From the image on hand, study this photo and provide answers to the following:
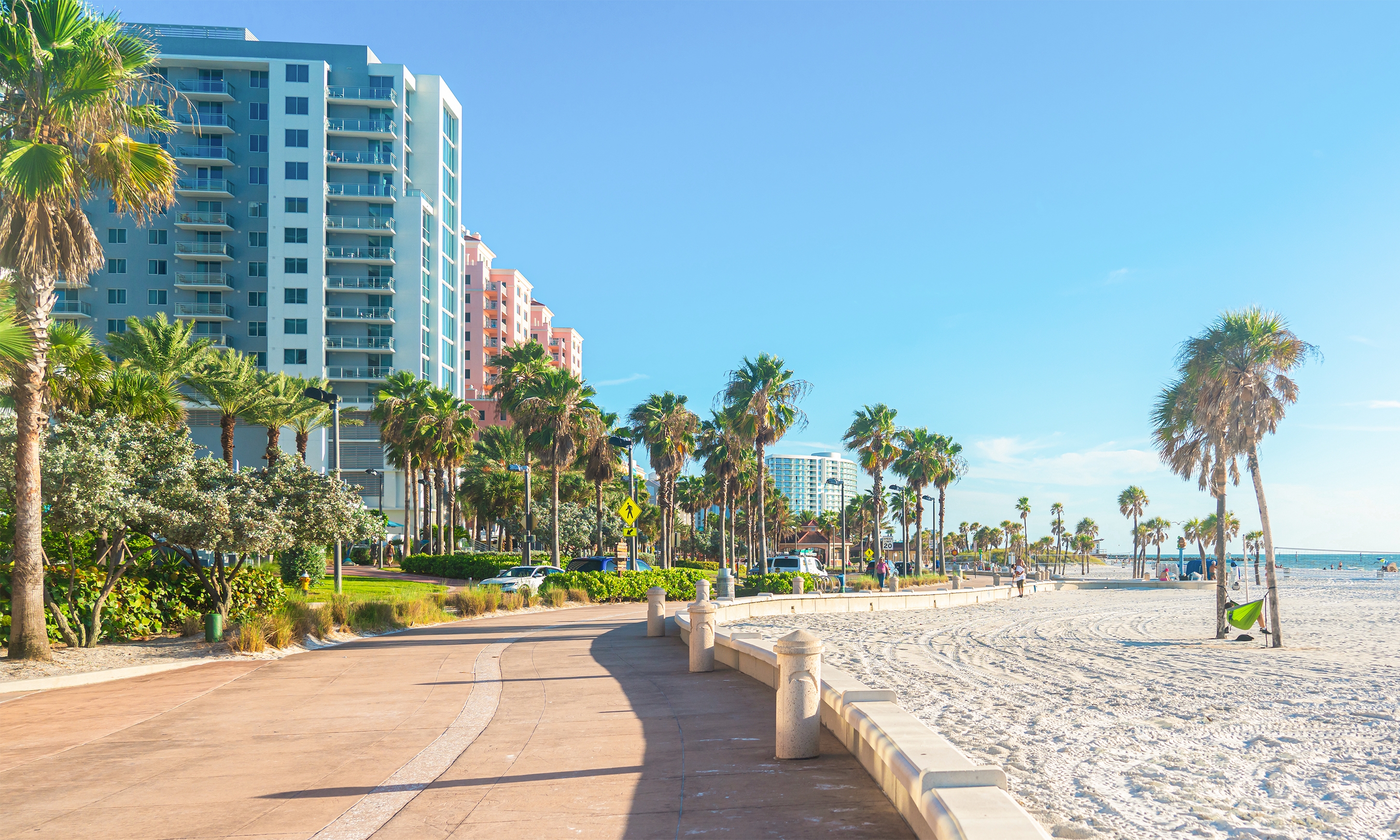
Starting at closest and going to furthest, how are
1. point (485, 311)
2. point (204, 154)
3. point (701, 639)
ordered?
1. point (701, 639)
2. point (204, 154)
3. point (485, 311)

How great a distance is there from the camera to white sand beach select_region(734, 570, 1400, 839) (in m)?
7.16

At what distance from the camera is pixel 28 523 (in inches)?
573

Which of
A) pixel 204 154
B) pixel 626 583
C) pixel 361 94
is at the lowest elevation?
pixel 626 583

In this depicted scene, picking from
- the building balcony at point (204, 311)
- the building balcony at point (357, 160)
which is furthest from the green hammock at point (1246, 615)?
the building balcony at point (204, 311)

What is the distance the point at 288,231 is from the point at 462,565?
45226 mm

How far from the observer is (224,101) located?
8025 centimetres

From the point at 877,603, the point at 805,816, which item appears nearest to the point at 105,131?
the point at 805,816

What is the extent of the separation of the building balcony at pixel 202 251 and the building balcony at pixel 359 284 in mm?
8953

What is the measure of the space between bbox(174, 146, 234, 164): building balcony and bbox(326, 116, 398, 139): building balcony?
8.84 m

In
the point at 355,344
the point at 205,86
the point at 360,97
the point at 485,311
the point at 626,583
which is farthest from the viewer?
the point at 485,311

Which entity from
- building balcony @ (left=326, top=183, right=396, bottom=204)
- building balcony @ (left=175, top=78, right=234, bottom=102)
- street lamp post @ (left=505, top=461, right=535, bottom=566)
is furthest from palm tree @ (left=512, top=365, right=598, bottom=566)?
building balcony @ (left=175, top=78, right=234, bottom=102)

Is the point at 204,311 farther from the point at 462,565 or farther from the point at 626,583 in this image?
the point at 626,583

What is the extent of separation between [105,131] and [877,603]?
26.5m

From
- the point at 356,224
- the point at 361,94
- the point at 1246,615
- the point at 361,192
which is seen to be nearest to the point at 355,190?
the point at 361,192
